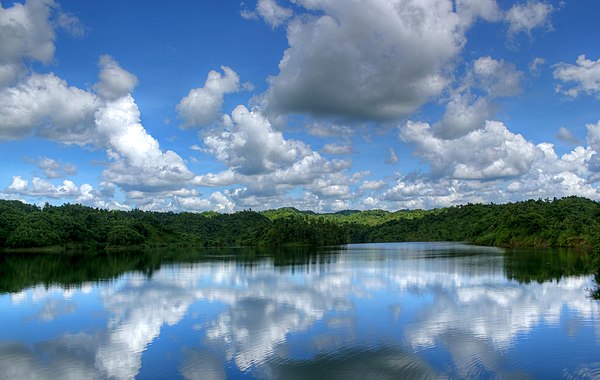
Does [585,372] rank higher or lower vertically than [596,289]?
lower

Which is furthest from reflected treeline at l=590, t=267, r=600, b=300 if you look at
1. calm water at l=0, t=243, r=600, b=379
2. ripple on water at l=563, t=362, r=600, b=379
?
ripple on water at l=563, t=362, r=600, b=379

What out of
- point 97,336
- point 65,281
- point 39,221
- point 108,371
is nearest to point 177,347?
point 108,371

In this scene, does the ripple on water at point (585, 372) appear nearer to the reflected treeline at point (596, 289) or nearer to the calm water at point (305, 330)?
the calm water at point (305, 330)

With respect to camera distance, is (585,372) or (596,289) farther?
(596,289)

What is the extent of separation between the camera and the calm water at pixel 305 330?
62.6ft

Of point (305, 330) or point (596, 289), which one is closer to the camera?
point (305, 330)

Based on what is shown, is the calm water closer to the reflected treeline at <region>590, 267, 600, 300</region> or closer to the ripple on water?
the ripple on water

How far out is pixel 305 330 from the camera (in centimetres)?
2591

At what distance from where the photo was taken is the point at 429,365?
62.5 ft

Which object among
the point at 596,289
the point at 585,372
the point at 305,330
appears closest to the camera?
the point at 585,372

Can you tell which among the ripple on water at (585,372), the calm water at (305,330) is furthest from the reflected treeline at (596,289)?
the ripple on water at (585,372)

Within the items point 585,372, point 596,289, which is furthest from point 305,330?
point 596,289

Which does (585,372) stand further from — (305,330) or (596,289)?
(596,289)

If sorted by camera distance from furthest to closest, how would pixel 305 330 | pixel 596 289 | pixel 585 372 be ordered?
pixel 596 289 → pixel 305 330 → pixel 585 372
